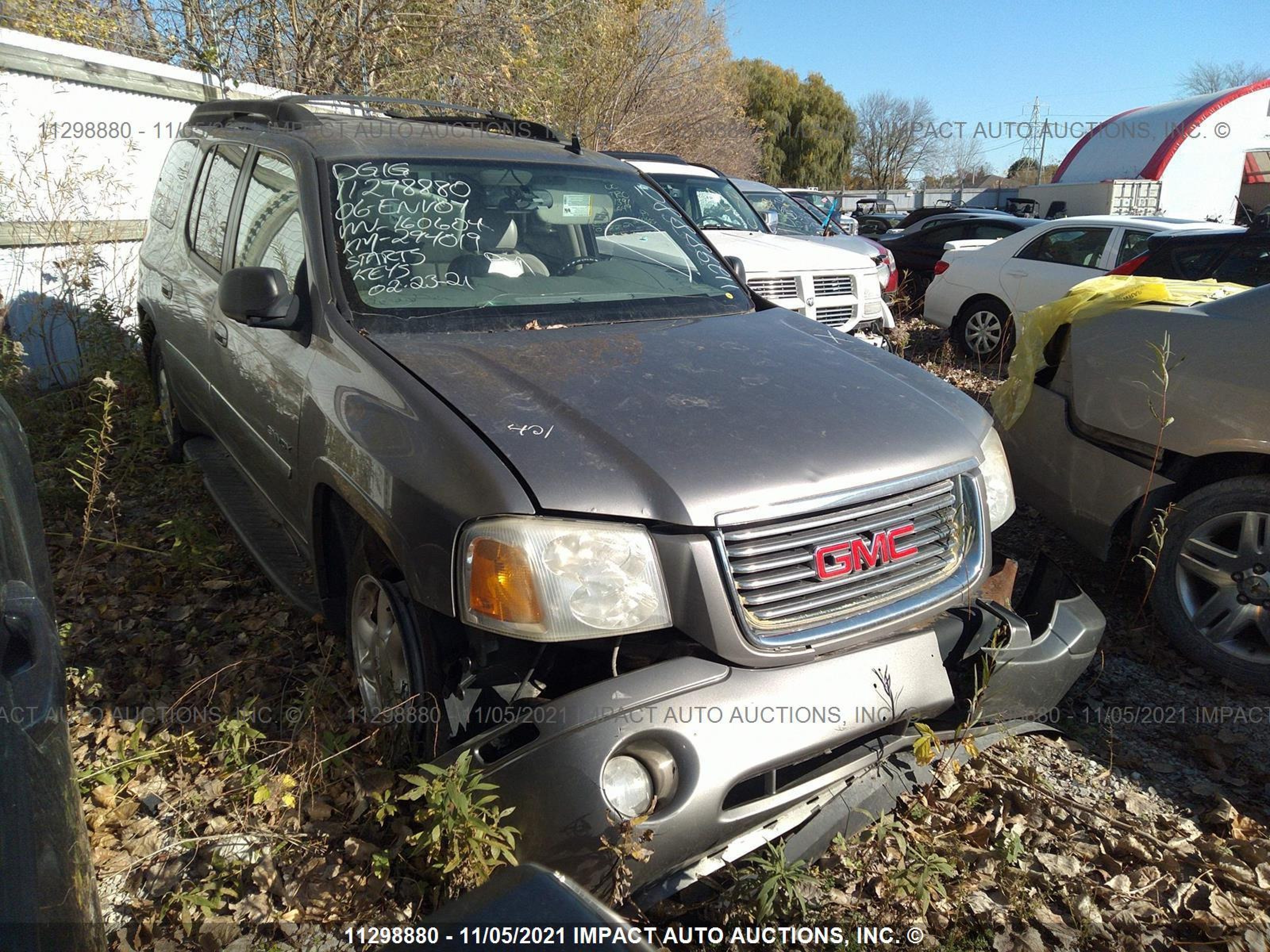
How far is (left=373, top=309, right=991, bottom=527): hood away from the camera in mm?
2254

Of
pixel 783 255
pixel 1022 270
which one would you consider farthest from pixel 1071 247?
pixel 783 255

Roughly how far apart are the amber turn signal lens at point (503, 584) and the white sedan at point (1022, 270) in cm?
757

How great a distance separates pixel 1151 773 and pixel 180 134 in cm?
582

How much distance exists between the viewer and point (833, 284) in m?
7.96

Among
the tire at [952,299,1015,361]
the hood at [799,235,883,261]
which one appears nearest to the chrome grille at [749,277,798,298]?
the hood at [799,235,883,261]

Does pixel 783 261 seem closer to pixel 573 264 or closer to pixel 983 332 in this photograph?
pixel 983 332

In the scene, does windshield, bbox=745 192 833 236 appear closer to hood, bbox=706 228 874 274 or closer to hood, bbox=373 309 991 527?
hood, bbox=706 228 874 274

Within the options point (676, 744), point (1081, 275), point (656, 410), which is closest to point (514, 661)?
point (676, 744)

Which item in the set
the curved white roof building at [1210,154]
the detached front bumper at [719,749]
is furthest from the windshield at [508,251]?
the curved white roof building at [1210,154]

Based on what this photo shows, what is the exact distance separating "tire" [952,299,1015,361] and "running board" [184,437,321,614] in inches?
294

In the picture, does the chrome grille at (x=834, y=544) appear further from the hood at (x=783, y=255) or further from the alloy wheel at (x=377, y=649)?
the hood at (x=783, y=255)

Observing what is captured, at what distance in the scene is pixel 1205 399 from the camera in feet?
11.5

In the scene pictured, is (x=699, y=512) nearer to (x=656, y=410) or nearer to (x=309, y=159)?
(x=656, y=410)

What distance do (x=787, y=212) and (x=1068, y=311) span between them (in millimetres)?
6707
